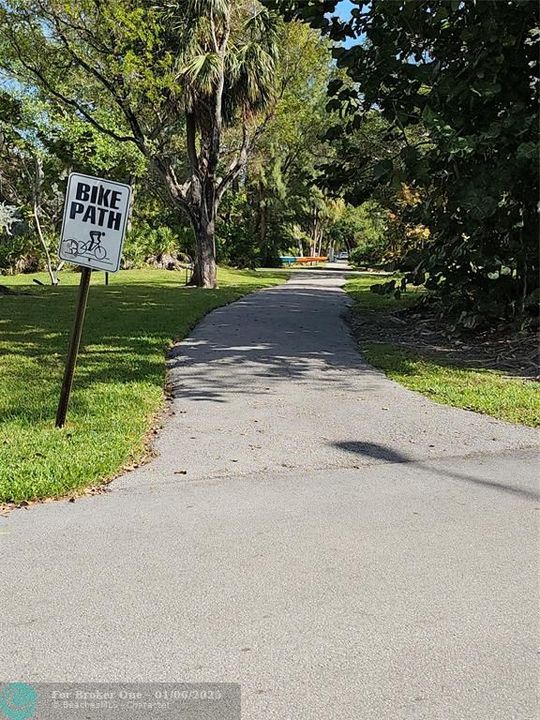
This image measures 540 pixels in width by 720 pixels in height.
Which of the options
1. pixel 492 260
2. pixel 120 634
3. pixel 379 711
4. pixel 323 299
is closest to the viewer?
pixel 379 711

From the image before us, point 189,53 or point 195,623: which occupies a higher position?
point 189,53

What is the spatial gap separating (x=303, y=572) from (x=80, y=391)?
14.3 feet

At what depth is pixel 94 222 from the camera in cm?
557

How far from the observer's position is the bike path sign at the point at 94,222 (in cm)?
549

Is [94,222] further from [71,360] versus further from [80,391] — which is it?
[80,391]

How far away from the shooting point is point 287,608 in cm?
305

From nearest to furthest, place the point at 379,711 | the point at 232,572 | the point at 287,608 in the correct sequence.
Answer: the point at 379,711 < the point at 287,608 < the point at 232,572

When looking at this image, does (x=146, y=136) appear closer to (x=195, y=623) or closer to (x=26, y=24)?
(x=26, y=24)

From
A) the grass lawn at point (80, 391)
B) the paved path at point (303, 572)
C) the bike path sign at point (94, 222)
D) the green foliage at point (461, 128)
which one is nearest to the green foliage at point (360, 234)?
the grass lawn at point (80, 391)

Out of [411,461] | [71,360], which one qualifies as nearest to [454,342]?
[411,461]

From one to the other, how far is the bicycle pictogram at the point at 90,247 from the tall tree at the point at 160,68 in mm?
14016

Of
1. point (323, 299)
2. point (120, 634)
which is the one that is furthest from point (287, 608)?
point (323, 299)

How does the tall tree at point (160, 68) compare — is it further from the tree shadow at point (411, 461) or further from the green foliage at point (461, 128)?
the tree shadow at point (411, 461)

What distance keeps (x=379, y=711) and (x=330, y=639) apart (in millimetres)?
460
